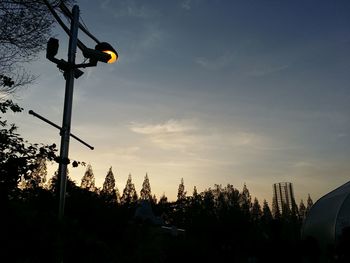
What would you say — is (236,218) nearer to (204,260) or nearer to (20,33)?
(204,260)

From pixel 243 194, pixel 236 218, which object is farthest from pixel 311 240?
pixel 243 194

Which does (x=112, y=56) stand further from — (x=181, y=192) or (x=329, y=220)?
(x=181, y=192)

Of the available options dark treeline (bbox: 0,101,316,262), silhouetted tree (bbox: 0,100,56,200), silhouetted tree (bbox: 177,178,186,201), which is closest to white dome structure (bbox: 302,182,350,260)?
dark treeline (bbox: 0,101,316,262)

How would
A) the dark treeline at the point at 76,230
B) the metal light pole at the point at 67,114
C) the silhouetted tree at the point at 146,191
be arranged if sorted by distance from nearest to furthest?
1. the dark treeline at the point at 76,230
2. the metal light pole at the point at 67,114
3. the silhouetted tree at the point at 146,191

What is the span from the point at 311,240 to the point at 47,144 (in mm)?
14699

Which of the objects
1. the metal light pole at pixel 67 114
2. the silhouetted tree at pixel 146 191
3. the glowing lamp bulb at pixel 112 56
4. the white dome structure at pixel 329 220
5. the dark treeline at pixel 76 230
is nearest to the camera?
the dark treeline at pixel 76 230

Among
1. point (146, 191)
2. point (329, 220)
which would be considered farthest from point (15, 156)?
point (146, 191)

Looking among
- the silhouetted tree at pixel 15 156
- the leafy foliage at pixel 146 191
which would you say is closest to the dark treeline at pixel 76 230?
the silhouetted tree at pixel 15 156

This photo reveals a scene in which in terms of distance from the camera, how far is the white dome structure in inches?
782

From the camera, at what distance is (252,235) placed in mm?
23438

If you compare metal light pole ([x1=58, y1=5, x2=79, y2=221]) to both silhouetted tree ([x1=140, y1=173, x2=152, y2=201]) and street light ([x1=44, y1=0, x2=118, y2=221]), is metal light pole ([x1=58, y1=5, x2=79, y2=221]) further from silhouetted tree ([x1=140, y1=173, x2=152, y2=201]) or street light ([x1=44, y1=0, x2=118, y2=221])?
silhouetted tree ([x1=140, y1=173, x2=152, y2=201])

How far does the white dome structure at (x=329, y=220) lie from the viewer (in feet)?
65.2

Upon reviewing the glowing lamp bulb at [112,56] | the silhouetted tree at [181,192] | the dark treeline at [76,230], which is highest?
the silhouetted tree at [181,192]

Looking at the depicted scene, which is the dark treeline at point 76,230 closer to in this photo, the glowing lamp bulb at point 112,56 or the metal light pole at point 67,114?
the metal light pole at point 67,114
